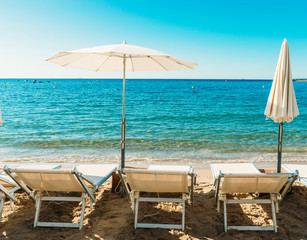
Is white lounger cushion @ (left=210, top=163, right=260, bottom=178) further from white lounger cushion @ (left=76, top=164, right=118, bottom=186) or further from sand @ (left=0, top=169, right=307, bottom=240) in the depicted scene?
white lounger cushion @ (left=76, top=164, right=118, bottom=186)

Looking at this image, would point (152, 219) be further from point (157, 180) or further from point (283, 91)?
point (283, 91)

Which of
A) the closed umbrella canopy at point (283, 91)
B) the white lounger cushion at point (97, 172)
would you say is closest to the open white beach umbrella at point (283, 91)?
the closed umbrella canopy at point (283, 91)

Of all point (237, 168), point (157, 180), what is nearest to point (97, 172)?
point (157, 180)

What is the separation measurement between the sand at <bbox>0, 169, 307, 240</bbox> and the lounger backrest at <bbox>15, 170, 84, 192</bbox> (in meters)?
0.56

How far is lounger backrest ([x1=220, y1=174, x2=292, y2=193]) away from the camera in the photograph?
10.7 feet

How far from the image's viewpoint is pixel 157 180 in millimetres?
3428

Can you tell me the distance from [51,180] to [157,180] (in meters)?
1.42

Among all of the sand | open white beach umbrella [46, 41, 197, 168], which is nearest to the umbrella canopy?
open white beach umbrella [46, 41, 197, 168]

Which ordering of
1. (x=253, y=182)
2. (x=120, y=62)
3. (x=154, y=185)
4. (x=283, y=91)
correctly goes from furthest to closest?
(x=120, y=62) < (x=283, y=91) < (x=154, y=185) < (x=253, y=182)

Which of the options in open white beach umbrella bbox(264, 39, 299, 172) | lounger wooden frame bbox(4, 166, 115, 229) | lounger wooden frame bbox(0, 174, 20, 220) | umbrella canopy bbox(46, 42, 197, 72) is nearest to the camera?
lounger wooden frame bbox(4, 166, 115, 229)

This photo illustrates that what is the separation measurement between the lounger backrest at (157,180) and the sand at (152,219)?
0.55m

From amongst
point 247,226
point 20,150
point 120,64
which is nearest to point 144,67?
point 120,64

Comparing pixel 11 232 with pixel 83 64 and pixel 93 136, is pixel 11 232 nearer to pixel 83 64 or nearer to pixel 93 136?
pixel 83 64

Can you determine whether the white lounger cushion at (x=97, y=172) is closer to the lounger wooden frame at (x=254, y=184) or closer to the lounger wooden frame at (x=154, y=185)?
the lounger wooden frame at (x=154, y=185)
